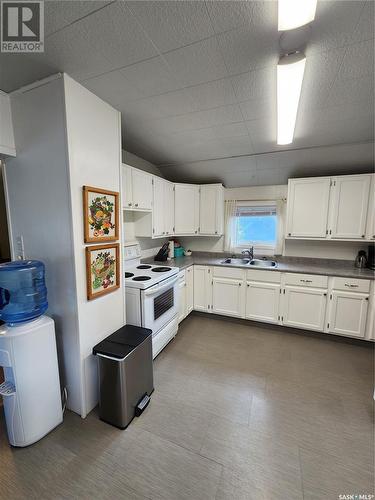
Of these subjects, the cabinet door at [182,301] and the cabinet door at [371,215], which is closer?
the cabinet door at [371,215]

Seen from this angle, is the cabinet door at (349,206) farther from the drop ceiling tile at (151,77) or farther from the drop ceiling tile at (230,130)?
the drop ceiling tile at (151,77)

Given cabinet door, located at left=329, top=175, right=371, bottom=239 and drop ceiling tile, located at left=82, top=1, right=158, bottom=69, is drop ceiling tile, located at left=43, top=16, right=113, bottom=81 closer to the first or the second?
drop ceiling tile, located at left=82, top=1, right=158, bottom=69

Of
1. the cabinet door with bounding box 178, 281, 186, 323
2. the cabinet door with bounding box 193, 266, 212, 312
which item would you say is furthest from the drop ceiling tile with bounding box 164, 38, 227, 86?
the cabinet door with bounding box 193, 266, 212, 312

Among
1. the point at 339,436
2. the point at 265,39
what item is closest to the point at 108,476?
the point at 339,436

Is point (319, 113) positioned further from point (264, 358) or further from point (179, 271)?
point (264, 358)

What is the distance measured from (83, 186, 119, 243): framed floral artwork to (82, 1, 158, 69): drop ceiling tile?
814 mm

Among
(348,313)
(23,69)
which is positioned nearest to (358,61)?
(23,69)

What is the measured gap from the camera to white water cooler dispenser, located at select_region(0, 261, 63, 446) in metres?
1.34

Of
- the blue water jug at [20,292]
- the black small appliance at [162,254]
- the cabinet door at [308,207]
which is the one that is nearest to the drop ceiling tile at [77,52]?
the blue water jug at [20,292]

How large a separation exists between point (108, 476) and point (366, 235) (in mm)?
3474

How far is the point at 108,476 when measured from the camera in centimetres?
125

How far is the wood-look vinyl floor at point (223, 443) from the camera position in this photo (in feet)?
3.94

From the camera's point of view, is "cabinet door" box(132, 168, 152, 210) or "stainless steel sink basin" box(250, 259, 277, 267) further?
"stainless steel sink basin" box(250, 259, 277, 267)

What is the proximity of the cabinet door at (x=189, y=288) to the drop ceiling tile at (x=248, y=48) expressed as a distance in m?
2.34
